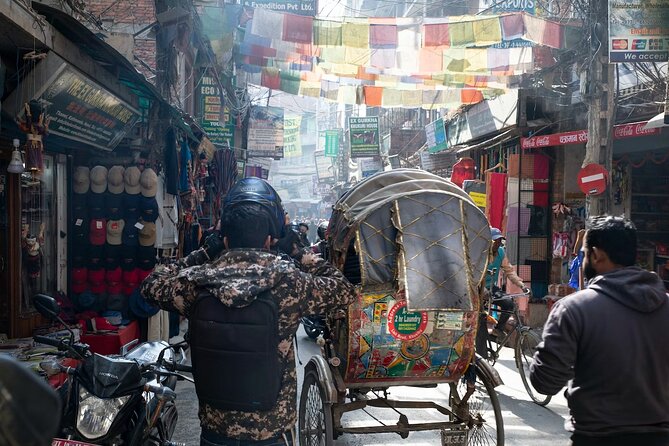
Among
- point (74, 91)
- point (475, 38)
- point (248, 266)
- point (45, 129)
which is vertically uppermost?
point (475, 38)

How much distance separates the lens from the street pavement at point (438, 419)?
5773mm

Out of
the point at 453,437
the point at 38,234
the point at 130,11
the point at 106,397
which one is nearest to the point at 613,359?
the point at 453,437

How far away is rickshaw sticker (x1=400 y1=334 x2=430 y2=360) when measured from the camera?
4.57 meters

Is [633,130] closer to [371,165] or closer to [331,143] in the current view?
[371,165]

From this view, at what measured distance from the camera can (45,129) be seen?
570 centimetres

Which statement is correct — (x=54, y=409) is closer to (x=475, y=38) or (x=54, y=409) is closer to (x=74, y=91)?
(x=74, y=91)

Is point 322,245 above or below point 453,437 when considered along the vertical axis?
above

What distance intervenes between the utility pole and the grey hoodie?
7087mm

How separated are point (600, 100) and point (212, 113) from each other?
949 cm

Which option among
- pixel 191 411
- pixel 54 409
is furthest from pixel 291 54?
pixel 54 409

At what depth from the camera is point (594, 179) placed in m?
8.78

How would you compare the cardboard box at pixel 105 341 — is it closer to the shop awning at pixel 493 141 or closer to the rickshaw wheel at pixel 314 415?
the rickshaw wheel at pixel 314 415

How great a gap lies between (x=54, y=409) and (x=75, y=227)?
316 inches

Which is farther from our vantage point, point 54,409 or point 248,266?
point 248,266
